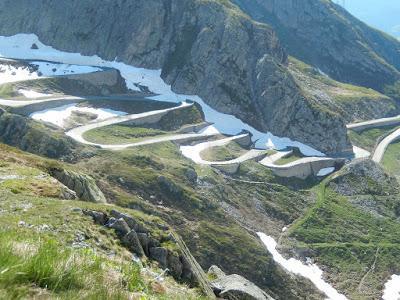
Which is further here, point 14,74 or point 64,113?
point 14,74

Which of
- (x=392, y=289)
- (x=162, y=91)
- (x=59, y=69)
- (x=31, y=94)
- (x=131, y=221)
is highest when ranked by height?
(x=131, y=221)

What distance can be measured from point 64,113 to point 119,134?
739 inches

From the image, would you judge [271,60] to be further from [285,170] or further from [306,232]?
[306,232]

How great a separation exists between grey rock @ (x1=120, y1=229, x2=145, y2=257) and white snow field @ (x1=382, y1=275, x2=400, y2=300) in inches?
3473

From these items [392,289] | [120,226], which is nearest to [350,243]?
[392,289]

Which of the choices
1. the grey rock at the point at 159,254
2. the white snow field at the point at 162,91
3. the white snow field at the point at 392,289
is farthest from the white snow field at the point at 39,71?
the grey rock at the point at 159,254

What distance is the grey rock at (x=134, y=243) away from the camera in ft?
76.1

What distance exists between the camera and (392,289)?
104562mm

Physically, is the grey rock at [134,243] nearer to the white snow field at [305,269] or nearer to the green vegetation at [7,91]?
the white snow field at [305,269]

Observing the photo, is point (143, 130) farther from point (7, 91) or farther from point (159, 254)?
point (159, 254)

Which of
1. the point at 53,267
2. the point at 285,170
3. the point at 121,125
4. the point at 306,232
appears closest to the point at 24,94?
the point at 121,125

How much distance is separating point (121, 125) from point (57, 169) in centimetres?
10475

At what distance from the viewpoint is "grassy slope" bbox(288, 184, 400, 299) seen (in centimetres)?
10650

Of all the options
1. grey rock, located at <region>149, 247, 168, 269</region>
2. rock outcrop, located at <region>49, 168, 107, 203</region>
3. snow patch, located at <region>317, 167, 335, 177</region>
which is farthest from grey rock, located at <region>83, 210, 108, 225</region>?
snow patch, located at <region>317, 167, 335, 177</region>
